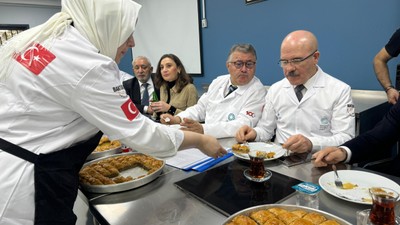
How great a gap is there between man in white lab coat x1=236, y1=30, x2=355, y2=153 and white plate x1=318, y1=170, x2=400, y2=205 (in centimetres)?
52

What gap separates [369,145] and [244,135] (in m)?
0.63

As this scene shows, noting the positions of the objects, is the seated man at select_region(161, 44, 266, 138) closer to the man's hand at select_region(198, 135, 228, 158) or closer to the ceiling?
the man's hand at select_region(198, 135, 228, 158)

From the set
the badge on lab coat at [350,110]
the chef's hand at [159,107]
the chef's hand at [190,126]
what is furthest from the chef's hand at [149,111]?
the badge on lab coat at [350,110]

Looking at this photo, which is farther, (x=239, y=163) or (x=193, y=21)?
(x=193, y=21)

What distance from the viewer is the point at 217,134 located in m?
1.83

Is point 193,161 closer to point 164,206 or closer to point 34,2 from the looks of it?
point 164,206

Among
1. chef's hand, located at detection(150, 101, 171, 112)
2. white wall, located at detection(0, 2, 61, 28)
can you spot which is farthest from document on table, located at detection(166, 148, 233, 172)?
white wall, located at detection(0, 2, 61, 28)

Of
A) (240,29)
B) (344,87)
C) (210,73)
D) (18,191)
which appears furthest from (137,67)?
(18,191)

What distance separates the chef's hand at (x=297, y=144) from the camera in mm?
1320

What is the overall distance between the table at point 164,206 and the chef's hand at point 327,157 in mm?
48

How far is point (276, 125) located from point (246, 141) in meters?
0.52

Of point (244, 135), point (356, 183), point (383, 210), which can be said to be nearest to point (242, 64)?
point (244, 135)

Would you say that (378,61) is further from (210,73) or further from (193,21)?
(193,21)

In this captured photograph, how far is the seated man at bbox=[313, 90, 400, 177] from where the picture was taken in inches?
47.1
